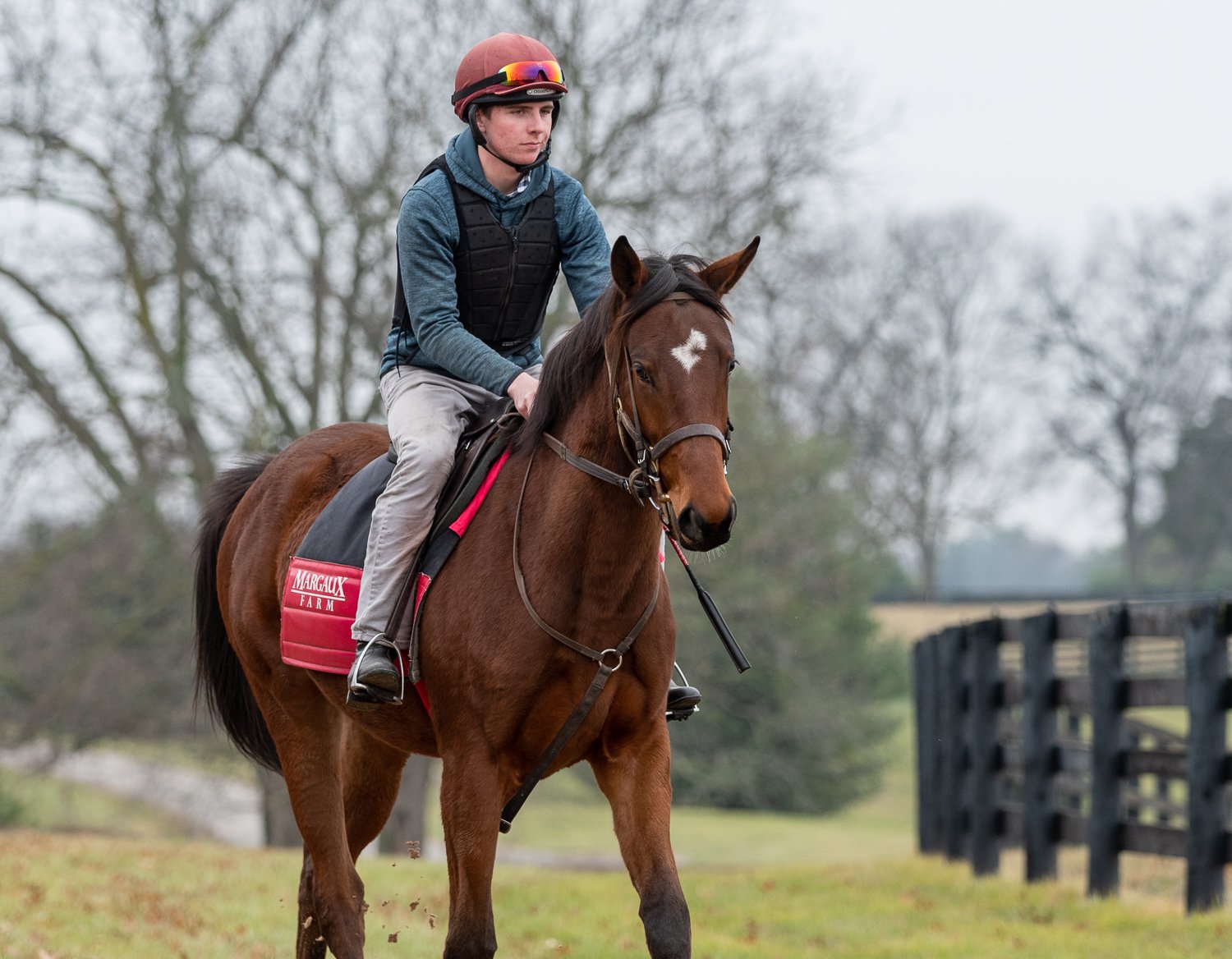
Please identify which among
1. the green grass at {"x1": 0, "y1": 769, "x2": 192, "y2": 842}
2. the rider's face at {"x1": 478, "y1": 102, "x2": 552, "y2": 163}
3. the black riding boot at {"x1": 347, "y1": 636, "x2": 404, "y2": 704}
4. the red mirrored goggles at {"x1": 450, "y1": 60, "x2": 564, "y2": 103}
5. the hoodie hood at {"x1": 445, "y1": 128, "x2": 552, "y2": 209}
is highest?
the red mirrored goggles at {"x1": 450, "y1": 60, "x2": 564, "y2": 103}

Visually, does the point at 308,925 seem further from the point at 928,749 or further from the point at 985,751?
the point at 928,749

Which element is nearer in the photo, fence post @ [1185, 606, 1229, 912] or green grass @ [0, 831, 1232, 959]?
green grass @ [0, 831, 1232, 959]

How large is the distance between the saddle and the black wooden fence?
4.69 m

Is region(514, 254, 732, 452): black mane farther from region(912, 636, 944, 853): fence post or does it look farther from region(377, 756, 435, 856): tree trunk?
region(377, 756, 435, 856): tree trunk

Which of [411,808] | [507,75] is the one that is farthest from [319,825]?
[411,808]

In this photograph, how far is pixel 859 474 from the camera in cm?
4050

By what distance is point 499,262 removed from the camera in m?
4.81

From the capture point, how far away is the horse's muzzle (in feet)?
11.4

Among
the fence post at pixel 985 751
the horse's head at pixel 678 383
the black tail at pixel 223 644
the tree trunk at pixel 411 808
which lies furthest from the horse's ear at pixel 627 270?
the tree trunk at pixel 411 808

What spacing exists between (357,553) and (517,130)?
159 cm

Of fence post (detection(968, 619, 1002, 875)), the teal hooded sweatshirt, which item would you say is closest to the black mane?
the teal hooded sweatshirt

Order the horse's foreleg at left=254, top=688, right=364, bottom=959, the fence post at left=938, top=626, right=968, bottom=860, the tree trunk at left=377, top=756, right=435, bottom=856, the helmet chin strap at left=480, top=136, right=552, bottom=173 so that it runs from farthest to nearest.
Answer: the tree trunk at left=377, top=756, right=435, bottom=856 → the fence post at left=938, top=626, right=968, bottom=860 → the horse's foreleg at left=254, top=688, right=364, bottom=959 → the helmet chin strap at left=480, top=136, right=552, bottom=173

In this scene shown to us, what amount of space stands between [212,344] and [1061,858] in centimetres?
1222

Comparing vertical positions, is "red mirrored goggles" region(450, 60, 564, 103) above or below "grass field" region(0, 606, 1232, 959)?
above
